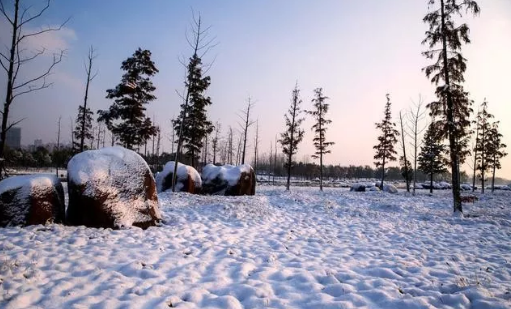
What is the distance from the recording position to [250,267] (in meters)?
5.38

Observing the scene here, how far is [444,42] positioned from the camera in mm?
13273

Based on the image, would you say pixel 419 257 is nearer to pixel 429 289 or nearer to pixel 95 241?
pixel 429 289

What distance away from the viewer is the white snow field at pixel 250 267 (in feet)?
13.2

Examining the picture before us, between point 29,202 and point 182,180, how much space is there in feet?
38.1

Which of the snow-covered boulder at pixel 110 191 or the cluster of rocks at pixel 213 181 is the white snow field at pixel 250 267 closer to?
the snow-covered boulder at pixel 110 191

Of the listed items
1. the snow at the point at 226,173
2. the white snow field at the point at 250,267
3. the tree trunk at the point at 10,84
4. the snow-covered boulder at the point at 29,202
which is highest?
the tree trunk at the point at 10,84

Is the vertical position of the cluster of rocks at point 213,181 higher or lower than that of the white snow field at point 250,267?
higher

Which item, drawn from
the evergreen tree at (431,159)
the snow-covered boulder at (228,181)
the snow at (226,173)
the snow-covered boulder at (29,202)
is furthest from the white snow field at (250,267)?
the evergreen tree at (431,159)

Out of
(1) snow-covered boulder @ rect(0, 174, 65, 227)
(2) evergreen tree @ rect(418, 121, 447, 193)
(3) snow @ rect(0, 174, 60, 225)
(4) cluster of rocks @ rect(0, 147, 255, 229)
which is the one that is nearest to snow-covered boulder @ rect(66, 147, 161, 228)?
(4) cluster of rocks @ rect(0, 147, 255, 229)

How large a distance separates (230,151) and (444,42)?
4063cm

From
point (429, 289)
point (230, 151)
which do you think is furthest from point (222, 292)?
point (230, 151)

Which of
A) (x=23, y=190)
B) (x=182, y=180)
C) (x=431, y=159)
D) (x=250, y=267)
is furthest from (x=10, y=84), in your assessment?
(x=431, y=159)

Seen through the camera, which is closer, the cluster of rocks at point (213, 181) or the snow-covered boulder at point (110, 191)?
the snow-covered boulder at point (110, 191)

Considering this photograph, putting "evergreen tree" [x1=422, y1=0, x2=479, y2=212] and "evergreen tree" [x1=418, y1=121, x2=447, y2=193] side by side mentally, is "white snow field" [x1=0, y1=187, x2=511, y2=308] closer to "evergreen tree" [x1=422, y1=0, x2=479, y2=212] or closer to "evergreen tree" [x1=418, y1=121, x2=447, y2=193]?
"evergreen tree" [x1=422, y1=0, x2=479, y2=212]
